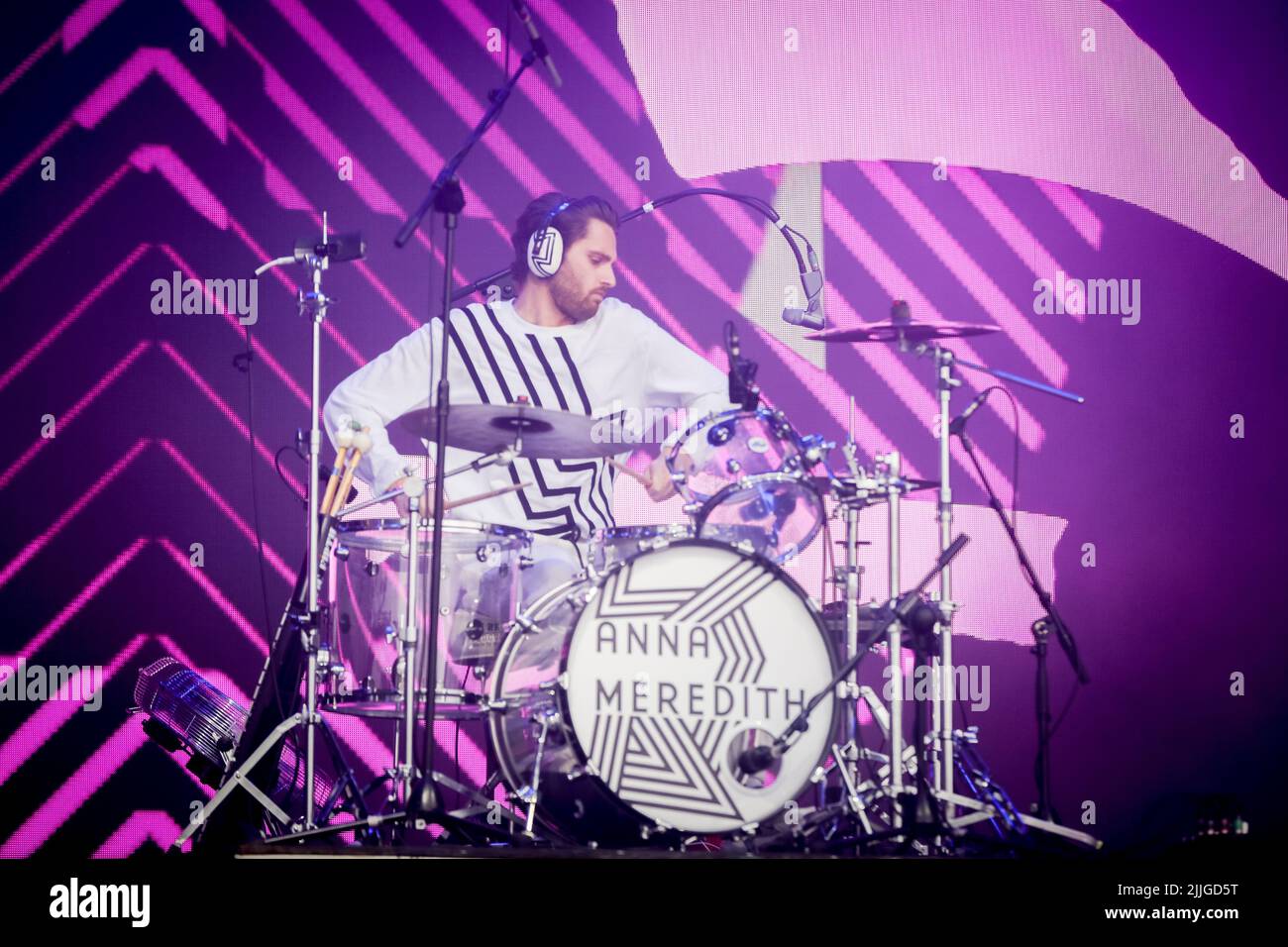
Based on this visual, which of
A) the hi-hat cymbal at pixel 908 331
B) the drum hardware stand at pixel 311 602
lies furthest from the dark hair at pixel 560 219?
the hi-hat cymbal at pixel 908 331

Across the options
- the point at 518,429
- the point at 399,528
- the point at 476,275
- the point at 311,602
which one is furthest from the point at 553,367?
the point at 311,602

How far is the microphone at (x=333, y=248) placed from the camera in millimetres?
4219

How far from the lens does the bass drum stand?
3939mm

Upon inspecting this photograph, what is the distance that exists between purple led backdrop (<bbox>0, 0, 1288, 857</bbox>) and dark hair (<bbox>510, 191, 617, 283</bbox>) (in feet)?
0.44

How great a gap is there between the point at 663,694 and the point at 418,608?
79cm

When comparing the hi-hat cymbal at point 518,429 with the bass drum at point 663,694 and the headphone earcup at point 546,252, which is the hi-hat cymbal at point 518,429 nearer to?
the bass drum at point 663,694

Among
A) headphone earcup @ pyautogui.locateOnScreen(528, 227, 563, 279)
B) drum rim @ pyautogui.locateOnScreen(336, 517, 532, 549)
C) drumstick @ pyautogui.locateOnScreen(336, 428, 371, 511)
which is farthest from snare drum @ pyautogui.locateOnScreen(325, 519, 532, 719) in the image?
headphone earcup @ pyautogui.locateOnScreen(528, 227, 563, 279)

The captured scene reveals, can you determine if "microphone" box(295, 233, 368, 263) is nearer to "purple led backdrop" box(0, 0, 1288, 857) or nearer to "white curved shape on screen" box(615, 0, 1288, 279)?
"purple led backdrop" box(0, 0, 1288, 857)

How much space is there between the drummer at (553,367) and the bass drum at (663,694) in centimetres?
72

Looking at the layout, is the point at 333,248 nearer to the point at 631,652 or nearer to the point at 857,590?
the point at 631,652

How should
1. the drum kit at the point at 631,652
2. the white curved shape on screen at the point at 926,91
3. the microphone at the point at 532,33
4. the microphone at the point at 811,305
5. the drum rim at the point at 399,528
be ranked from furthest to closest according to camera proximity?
1. the white curved shape on screen at the point at 926,91
2. the microphone at the point at 811,305
3. the drum rim at the point at 399,528
4. the drum kit at the point at 631,652
5. the microphone at the point at 532,33

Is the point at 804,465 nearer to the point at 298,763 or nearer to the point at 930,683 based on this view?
the point at 930,683
